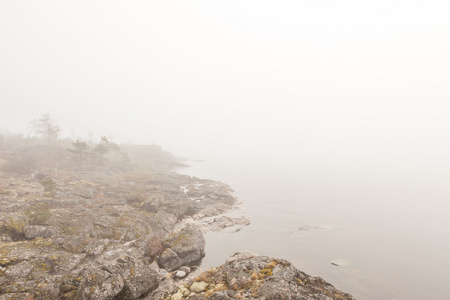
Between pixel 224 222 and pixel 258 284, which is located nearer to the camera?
pixel 258 284

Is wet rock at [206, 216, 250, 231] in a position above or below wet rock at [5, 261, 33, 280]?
below

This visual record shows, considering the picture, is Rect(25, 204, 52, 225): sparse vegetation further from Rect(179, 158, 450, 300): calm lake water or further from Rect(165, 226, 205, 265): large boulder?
Rect(179, 158, 450, 300): calm lake water

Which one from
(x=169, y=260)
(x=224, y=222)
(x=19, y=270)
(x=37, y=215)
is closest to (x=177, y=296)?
(x=169, y=260)

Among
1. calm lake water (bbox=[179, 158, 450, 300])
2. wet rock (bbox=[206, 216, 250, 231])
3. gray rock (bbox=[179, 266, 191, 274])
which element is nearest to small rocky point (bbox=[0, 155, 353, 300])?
gray rock (bbox=[179, 266, 191, 274])

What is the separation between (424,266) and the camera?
33.2 metres

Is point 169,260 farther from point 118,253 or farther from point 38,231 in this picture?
point 38,231

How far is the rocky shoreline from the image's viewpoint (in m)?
14.5

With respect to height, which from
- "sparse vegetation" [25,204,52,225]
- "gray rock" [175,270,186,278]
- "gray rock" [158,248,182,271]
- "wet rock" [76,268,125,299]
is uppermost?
"wet rock" [76,268,125,299]

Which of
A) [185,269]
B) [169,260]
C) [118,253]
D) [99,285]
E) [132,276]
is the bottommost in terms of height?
[185,269]

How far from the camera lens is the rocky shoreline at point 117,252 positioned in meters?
14.5

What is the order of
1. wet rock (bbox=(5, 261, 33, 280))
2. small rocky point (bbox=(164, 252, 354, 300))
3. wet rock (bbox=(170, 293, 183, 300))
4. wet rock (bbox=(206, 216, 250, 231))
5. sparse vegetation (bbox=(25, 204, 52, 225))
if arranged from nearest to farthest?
small rocky point (bbox=(164, 252, 354, 300)) → wet rock (bbox=(170, 293, 183, 300)) → wet rock (bbox=(5, 261, 33, 280)) → sparse vegetation (bbox=(25, 204, 52, 225)) → wet rock (bbox=(206, 216, 250, 231))

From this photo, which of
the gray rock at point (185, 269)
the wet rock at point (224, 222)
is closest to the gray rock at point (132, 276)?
the gray rock at point (185, 269)

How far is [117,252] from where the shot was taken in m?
26.3

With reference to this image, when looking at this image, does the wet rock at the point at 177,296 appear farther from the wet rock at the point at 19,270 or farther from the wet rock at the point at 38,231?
the wet rock at the point at 38,231
